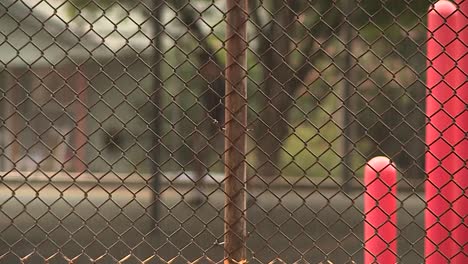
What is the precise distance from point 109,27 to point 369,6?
2681 mm

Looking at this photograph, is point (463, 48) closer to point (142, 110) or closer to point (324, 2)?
point (324, 2)

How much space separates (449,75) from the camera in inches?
142

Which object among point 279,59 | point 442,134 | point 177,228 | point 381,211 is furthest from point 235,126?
point 177,228

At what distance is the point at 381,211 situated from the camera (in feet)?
11.7

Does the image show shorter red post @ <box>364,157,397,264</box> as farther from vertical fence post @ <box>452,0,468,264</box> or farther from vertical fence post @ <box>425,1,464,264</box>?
vertical fence post @ <box>452,0,468,264</box>

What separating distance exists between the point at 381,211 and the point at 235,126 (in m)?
0.82

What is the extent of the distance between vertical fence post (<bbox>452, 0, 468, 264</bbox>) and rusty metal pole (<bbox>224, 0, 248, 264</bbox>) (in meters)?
1.00

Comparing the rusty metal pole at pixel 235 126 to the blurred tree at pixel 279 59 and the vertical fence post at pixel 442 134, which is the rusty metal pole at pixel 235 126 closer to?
the vertical fence post at pixel 442 134

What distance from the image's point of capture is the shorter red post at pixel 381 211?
357cm

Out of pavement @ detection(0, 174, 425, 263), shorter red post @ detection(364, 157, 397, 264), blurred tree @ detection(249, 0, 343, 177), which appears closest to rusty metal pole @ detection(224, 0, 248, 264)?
shorter red post @ detection(364, 157, 397, 264)

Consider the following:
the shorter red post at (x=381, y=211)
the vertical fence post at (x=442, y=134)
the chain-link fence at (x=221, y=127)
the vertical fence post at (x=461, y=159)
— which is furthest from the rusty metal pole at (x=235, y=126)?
the vertical fence post at (x=461, y=159)

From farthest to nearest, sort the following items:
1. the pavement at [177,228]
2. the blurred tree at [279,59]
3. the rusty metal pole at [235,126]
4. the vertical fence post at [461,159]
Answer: the blurred tree at [279,59]
the pavement at [177,228]
the vertical fence post at [461,159]
the rusty metal pole at [235,126]

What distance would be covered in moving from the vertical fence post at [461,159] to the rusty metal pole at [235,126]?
100cm

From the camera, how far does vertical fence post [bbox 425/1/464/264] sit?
11.7ft
